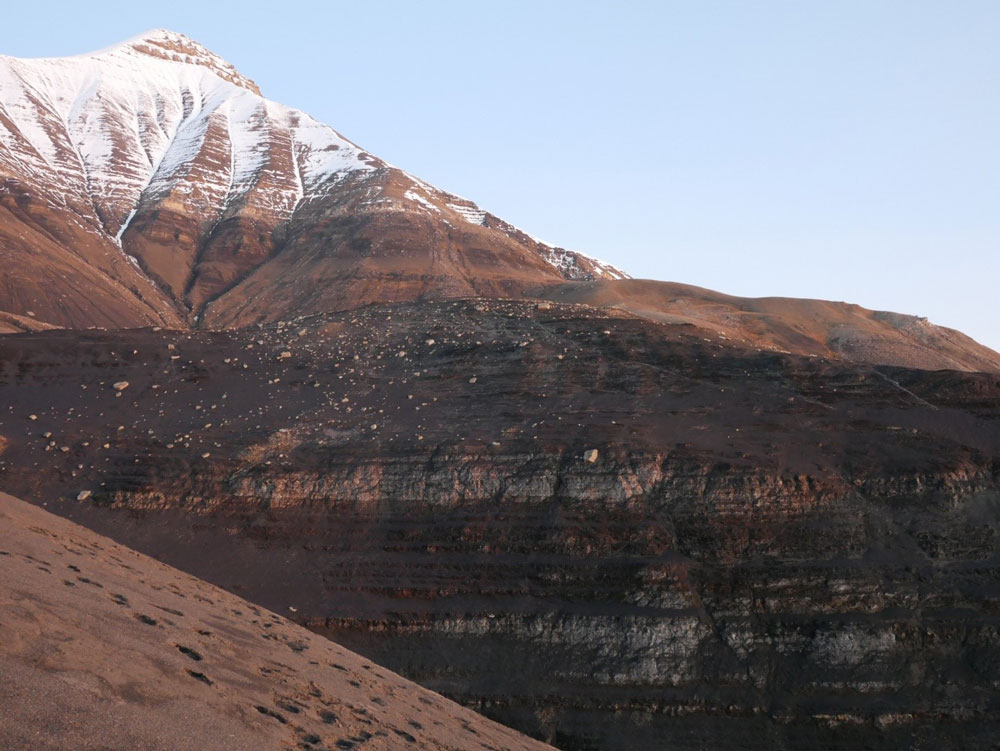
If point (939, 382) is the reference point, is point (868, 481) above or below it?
below

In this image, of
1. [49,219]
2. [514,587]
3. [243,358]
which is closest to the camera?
[514,587]

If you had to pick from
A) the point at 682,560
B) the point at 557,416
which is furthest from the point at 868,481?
the point at 557,416


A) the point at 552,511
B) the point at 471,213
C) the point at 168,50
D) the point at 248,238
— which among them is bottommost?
the point at 552,511

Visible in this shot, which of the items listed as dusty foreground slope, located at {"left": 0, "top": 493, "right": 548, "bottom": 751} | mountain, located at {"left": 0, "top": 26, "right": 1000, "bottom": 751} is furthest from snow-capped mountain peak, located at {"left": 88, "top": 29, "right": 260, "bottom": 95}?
dusty foreground slope, located at {"left": 0, "top": 493, "right": 548, "bottom": 751}

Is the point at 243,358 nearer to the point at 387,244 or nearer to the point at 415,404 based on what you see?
the point at 415,404

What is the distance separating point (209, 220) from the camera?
4532 inches

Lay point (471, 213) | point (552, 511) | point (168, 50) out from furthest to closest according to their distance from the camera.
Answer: point (168, 50), point (471, 213), point (552, 511)

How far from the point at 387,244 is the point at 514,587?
81.3m

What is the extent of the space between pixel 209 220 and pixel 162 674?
114099 millimetres

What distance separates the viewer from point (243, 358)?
3444 centimetres

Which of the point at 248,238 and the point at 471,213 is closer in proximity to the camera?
the point at 248,238

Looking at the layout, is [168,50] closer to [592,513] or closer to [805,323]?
[805,323]

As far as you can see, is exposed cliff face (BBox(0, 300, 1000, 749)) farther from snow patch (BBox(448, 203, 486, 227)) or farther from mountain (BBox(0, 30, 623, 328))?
snow patch (BBox(448, 203, 486, 227))

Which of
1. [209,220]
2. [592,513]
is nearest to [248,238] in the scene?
[209,220]
